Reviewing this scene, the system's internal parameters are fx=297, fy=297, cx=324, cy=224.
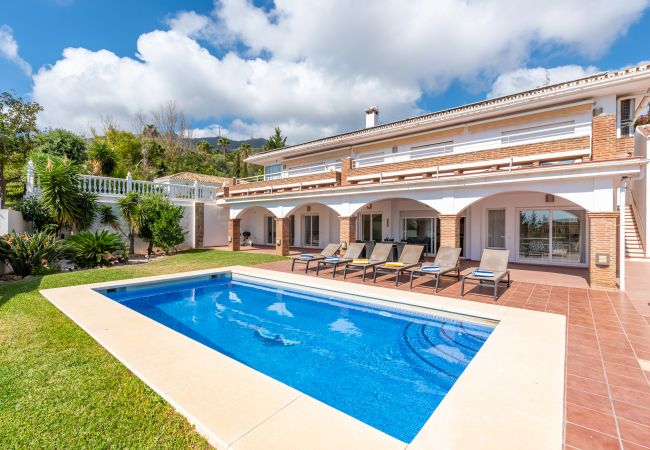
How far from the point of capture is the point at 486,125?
14.6m

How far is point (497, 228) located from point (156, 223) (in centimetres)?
1836

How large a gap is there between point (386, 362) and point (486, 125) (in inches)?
536

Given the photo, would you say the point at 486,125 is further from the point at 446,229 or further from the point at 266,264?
the point at 266,264

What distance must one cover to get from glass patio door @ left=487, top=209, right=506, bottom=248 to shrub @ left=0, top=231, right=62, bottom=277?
19.6 metres

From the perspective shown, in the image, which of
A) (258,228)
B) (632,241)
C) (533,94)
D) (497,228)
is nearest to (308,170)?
(258,228)

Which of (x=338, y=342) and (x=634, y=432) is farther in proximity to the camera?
(x=338, y=342)

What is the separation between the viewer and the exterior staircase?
1512 centimetres

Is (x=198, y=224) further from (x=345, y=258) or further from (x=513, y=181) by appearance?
(x=513, y=181)

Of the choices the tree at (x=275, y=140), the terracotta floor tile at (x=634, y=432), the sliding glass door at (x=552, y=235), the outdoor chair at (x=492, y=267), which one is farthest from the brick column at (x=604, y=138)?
the tree at (x=275, y=140)

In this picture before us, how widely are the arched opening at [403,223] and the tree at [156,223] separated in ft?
35.6

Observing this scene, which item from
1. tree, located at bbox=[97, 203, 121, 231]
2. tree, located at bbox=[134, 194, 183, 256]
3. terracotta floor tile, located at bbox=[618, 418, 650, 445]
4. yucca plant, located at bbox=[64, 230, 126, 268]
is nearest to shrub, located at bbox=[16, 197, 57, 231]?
yucca plant, located at bbox=[64, 230, 126, 268]

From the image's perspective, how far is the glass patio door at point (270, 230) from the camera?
2558 centimetres

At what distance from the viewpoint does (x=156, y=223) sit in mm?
16828

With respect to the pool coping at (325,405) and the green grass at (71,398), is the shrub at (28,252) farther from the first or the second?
the pool coping at (325,405)
